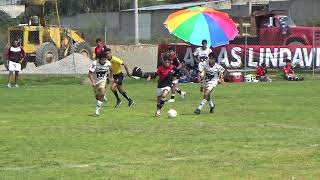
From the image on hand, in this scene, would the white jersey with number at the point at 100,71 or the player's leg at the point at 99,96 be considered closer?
the player's leg at the point at 99,96

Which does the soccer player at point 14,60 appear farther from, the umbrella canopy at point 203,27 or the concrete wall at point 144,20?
the concrete wall at point 144,20

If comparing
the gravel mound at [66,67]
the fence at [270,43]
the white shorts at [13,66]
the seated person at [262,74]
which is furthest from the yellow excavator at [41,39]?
the seated person at [262,74]

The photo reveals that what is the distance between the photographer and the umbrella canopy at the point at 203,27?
95.1 feet

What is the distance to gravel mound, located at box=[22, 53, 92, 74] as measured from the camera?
4056 cm

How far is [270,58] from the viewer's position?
38062mm

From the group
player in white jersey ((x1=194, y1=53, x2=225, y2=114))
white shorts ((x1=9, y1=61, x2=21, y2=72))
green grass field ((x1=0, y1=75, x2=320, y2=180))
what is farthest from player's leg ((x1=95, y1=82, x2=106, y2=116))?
white shorts ((x1=9, y1=61, x2=21, y2=72))

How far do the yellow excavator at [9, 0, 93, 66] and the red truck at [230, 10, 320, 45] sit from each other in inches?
380

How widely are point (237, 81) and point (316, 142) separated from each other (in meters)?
21.4

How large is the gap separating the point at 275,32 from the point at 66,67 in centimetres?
1197

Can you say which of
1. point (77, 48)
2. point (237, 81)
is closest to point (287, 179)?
point (237, 81)

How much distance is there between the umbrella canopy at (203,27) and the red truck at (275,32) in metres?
11.0

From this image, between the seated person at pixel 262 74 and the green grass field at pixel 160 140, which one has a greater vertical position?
the green grass field at pixel 160 140

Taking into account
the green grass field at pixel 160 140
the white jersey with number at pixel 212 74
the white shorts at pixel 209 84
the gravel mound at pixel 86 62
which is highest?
the white jersey with number at pixel 212 74

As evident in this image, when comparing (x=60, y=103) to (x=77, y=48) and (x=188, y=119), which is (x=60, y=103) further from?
(x=77, y=48)
